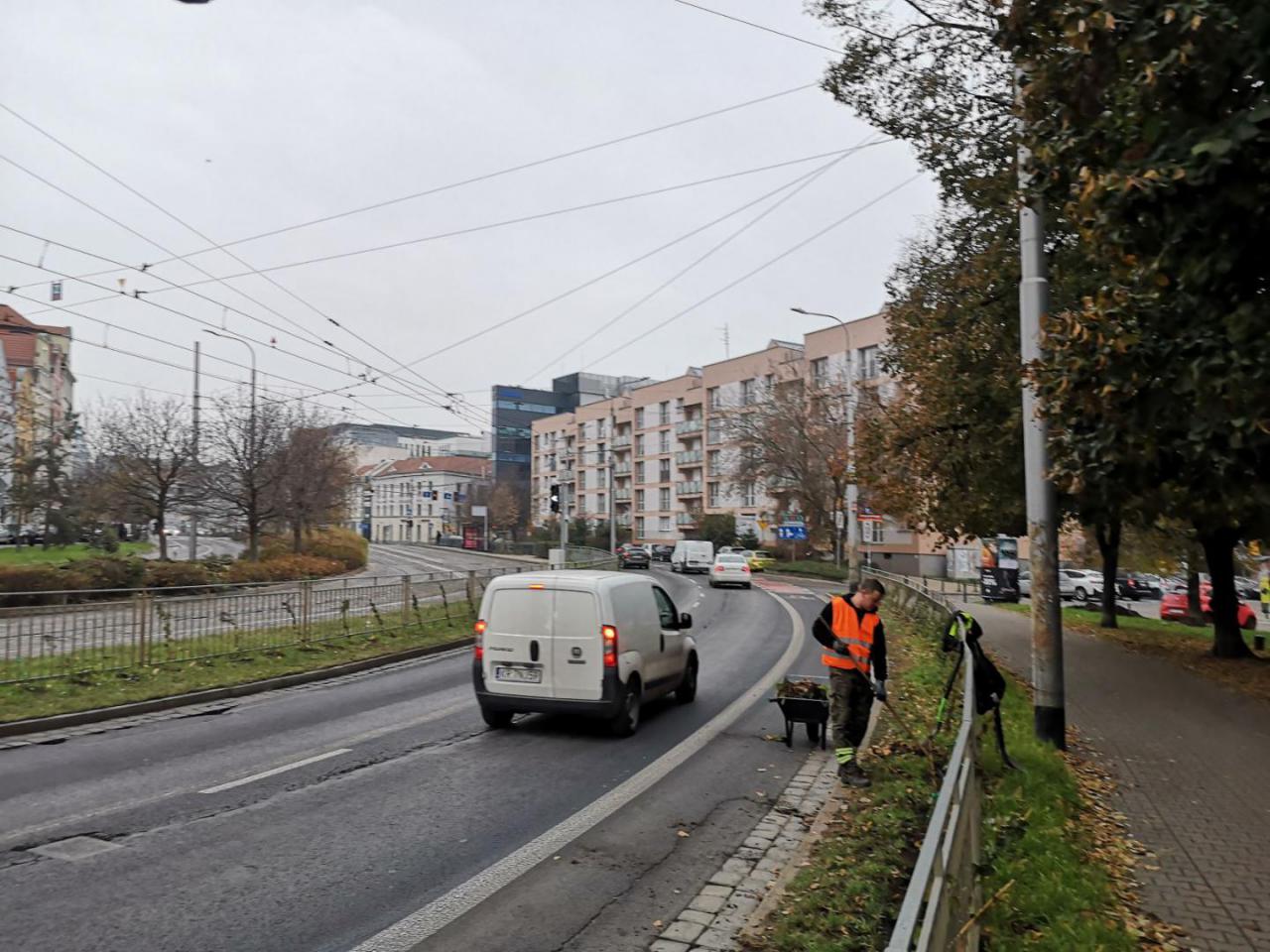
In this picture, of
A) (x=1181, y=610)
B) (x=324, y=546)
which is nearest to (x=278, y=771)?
(x=1181, y=610)

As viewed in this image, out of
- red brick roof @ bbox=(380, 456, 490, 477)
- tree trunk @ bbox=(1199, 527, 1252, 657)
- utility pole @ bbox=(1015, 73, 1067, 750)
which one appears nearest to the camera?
utility pole @ bbox=(1015, 73, 1067, 750)

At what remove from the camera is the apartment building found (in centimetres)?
5869

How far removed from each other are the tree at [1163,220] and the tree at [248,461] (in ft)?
106

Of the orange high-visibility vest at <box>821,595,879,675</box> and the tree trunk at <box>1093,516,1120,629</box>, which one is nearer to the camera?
the orange high-visibility vest at <box>821,595,879,675</box>

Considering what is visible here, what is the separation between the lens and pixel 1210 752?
9.11 metres

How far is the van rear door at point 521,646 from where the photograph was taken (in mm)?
9578

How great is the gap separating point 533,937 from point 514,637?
5143 millimetres

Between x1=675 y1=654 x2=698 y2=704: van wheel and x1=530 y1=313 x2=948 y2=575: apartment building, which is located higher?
x1=530 y1=313 x2=948 y2=575: apartment building

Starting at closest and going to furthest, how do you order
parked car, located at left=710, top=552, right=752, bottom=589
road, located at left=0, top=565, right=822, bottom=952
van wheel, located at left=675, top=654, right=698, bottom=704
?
road, located at left=0, top=565, right=822, bottom=952 < van wheel, located at left=675, top=654, right=698, bottom=704 < parked car, located at left=710, top=552, right=752, bottom=589

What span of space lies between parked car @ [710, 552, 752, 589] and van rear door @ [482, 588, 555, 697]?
30066mm

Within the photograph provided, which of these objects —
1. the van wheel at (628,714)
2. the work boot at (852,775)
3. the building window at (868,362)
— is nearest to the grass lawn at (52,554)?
the van wheel at (628,714)

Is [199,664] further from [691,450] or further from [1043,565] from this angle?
[691,450]

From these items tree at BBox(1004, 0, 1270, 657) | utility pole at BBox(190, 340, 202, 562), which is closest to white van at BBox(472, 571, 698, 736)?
tree at BBox(1004, 0, 1270, 657)

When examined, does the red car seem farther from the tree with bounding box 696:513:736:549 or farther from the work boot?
the tree with bounding box 696:513:736:549
